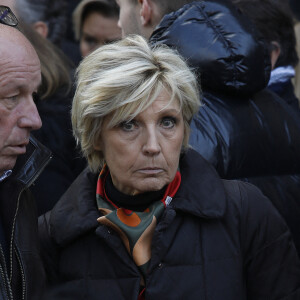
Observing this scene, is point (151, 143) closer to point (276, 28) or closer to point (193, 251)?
point (193, 251)

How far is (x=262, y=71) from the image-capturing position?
2.94m

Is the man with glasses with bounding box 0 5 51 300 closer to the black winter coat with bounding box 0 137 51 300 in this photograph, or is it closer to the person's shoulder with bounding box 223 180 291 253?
the black winter coat with bounding box 0 137 51 300

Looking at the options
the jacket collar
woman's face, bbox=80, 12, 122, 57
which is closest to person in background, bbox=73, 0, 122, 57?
woman's face, bbox=80, 12, 122, 57

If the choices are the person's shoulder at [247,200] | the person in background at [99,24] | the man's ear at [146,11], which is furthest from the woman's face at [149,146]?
the person in background at [99,24]

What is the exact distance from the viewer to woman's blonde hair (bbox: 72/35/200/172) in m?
2.52

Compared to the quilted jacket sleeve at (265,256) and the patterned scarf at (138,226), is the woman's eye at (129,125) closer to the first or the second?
the patterned scarf at (138,226)

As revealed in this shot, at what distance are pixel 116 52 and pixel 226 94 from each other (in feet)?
2.07

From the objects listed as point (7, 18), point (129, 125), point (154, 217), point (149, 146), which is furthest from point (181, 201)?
point (7, 18)

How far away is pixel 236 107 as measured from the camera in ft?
9.78

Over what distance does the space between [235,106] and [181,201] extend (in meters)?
0.63

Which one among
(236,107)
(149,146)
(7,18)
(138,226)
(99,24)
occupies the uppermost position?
(7,18)

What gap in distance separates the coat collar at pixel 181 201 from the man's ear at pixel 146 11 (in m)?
0.87

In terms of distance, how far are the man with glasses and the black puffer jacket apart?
68cm

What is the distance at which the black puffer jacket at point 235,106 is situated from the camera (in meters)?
2.89
